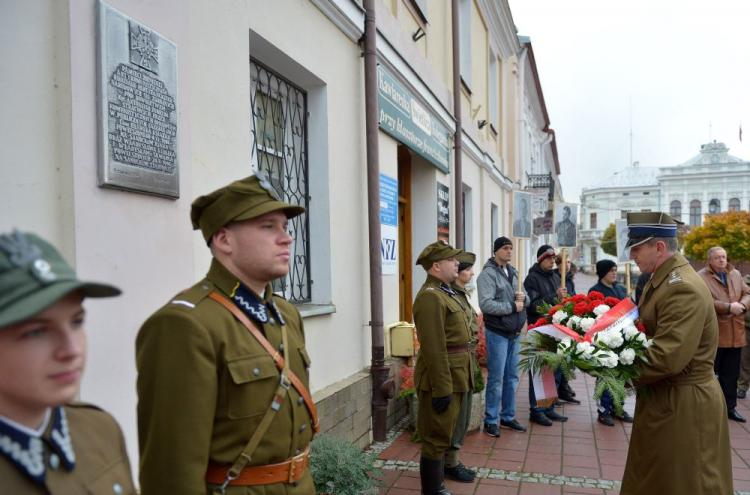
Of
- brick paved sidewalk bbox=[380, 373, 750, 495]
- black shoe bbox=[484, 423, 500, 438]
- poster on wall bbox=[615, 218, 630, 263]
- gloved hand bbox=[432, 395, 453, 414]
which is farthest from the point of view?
poster on wall bbox=[615, 218, 630, 263]

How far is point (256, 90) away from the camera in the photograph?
4.32m

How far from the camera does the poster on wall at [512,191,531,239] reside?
10.3 metres

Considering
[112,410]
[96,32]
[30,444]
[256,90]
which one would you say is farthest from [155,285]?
[256,90]

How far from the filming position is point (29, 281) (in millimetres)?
987

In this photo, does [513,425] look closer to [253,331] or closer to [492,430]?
[492,430]

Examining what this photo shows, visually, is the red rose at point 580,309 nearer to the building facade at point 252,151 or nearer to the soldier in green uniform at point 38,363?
the building facade at point 252,151

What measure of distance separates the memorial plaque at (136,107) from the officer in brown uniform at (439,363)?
2.08 meters

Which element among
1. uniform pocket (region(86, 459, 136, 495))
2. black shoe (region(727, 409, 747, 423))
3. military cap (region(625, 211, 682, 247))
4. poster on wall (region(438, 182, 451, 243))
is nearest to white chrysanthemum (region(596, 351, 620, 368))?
military cap (region(625, 211, 682, 247))

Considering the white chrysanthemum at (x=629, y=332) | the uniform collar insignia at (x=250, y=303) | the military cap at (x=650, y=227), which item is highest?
the military cap at (x=650, y=227)

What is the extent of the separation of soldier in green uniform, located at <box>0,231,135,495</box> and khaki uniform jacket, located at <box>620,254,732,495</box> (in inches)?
117

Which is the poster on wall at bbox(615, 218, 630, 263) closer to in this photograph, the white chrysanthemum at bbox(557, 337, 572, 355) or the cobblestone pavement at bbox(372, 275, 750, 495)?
the cobblestone pavement at bbox(372, 275, 750, 495)

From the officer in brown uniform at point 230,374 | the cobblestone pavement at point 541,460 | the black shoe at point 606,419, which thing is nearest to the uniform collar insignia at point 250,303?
the officer in brown uniform at point 230,374

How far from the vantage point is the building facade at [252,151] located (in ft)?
7.34

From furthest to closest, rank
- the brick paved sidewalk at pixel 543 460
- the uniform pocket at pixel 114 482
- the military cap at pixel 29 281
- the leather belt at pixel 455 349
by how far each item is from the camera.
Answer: the brick paved sidewalk at pixel 543 460
the leather belt at pixel 455 349
the uniform pocket at pixel 114 482
the military cap at pixel 29 281
